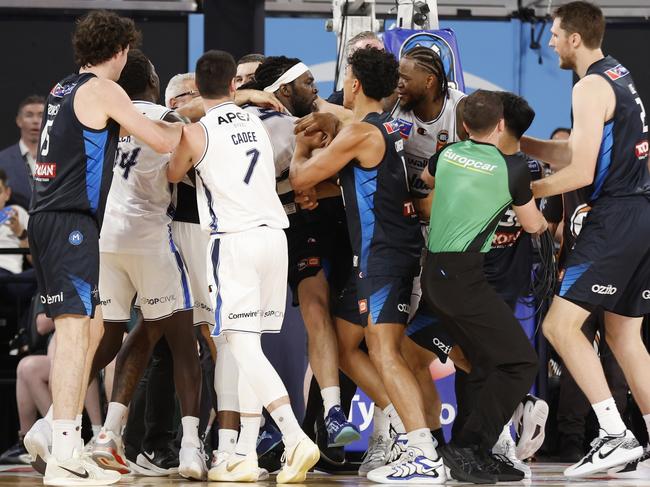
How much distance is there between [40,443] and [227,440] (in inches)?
39.7

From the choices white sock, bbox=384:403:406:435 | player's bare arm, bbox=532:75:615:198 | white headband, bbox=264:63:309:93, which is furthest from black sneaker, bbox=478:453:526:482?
white headband, bbox=264:63:309:93

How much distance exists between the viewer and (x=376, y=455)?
668 centimetres

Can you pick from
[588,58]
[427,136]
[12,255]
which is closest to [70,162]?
[427,136]

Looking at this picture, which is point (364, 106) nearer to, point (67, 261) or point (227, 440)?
point (67, 261)

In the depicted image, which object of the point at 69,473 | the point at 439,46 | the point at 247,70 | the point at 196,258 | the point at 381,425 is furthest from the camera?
the point at 247,70

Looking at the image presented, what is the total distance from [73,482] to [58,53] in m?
7.47

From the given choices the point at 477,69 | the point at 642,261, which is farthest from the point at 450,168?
the point at 477,69

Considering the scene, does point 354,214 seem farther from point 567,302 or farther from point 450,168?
point 567,302

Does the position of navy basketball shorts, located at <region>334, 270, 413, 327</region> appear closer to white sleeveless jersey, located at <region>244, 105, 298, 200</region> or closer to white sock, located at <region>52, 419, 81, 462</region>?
white sleeveless jersey, located at <region>244, 105, 298, 200</region>

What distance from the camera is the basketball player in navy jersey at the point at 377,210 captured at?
6.06 m

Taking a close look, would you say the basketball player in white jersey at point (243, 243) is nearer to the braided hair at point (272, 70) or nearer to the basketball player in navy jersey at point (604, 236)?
the braided hair at point (272, 70)

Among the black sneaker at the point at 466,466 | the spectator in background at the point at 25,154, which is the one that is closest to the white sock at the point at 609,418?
the black sneaker at the point at 466,466

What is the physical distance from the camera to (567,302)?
6.14m

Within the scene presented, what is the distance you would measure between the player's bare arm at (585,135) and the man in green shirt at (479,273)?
0.25 meters
